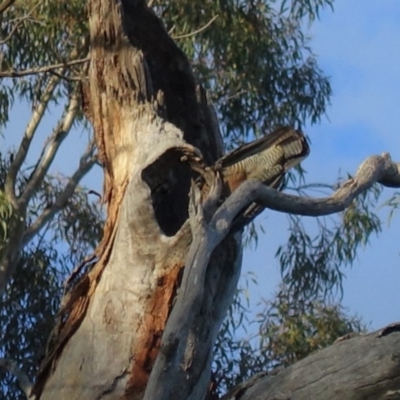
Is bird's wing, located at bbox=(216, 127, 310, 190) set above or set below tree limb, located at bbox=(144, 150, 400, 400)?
above

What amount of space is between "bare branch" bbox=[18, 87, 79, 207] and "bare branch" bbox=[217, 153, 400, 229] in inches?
174

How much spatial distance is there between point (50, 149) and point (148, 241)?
4.94m

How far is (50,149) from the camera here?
7.70 meters

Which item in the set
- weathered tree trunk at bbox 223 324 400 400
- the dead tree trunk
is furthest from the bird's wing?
weathered tree trunk at bbox 223 324 400 400

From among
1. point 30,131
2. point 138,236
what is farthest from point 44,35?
point 138,236

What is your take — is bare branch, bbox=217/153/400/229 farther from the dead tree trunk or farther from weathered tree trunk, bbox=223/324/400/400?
weathered tree trunk, bbox=223/324/400/400

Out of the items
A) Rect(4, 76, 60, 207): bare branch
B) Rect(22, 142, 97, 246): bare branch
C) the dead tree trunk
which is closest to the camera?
the dead tree trunk

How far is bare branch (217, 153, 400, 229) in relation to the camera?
262cm

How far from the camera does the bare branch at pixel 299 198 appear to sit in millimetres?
2619

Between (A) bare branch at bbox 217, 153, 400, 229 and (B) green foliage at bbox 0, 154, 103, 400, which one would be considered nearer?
(A) bare branch at bbox 217, 153, 400, 229

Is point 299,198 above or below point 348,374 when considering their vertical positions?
above

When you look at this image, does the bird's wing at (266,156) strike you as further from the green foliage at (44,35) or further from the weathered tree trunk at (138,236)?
the green foliage at (44,35)

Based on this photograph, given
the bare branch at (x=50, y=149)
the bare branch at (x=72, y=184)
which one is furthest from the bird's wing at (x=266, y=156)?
the bare branch at (x=72, y=184)

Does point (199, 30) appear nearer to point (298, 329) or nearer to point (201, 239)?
point (298, 329)
